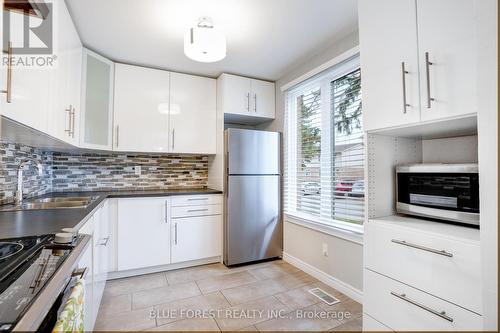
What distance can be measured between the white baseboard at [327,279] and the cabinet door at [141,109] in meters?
2.00

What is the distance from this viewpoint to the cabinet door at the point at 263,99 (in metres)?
3.13

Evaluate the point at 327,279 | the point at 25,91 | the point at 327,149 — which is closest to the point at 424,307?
the point at 327,279

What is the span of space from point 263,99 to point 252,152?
0.79 metres

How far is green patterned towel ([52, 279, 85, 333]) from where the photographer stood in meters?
0.61

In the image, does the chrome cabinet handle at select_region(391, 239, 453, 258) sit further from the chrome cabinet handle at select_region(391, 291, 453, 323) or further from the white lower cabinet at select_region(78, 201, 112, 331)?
the white lower cabinet at select_region(78, 201, 112, 331)

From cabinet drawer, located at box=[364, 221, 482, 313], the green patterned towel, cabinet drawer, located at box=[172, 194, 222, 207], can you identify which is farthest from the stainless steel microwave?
cabinet drawer, located at box=[172, 194, 222, 207]

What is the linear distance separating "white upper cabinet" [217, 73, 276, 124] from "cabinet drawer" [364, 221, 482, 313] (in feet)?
6.89

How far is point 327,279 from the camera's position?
2.37 metres

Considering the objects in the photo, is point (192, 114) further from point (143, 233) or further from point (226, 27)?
point (143, 233)

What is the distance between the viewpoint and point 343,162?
2279mm

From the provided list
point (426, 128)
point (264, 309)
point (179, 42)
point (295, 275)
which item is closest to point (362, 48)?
point (426, 128)

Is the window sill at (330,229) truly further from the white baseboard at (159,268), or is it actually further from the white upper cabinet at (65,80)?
the white upper cabinet at (65,80)

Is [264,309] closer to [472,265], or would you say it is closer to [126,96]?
[472,265]

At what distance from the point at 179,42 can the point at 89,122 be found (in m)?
1.21
